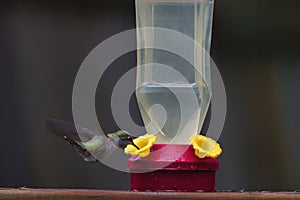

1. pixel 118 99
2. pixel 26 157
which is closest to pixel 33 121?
pixel 26 157

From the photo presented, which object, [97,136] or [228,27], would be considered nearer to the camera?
[97,136]

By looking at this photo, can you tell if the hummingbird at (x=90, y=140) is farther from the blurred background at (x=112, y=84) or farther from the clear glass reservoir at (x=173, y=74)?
the blurred background at (x=112, y=84)

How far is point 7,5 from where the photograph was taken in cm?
167

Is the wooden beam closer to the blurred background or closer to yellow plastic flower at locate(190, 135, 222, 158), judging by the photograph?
yellow plastic flower at locate(190, 135, 222, 158)

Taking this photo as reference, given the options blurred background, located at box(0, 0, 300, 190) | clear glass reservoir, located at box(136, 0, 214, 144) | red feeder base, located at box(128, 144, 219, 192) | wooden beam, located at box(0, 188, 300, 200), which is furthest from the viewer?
blurred background, located at box(0, 0, 300, 190)

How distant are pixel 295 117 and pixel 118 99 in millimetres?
853

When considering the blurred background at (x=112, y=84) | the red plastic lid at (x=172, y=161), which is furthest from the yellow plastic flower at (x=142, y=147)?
the blurred background at (x=112, y=84)

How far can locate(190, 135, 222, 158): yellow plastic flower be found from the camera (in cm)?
64

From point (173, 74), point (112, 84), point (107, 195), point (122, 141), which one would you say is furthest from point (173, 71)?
point (112, 84)

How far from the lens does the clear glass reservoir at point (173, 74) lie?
0.76 m

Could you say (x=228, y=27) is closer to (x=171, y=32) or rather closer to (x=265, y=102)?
(x=265, y=102)

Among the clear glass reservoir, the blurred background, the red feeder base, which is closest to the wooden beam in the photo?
the red feeder base

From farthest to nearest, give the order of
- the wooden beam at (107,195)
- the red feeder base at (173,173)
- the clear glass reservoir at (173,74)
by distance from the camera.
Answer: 1. the clear glass reservoir at (173,74)
2. the red feeder base at (173,173)
3. the wooden beam at (107,195)

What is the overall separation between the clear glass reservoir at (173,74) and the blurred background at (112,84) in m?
0.81
